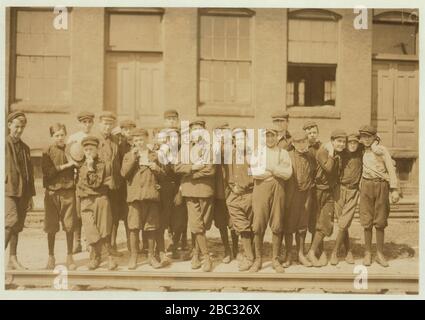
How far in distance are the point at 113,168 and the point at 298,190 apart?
2.05 meters

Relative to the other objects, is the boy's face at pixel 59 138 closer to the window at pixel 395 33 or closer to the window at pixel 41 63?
the window at pixel 41 63

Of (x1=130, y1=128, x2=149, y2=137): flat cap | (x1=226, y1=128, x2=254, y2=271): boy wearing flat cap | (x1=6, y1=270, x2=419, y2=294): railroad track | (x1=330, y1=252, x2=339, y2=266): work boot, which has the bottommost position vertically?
(x1=6, y1=270, x2=419, y2=294): railroad track

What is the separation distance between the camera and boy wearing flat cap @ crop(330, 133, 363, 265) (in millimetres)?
5426

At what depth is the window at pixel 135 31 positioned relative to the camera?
5.91 meters

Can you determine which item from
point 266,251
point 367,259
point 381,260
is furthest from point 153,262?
point 381,260

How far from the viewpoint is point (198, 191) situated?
17.1 ft

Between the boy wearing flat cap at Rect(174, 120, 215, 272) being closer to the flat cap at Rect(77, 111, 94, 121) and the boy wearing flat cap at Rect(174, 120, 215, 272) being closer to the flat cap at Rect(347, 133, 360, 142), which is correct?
the flat cap at Rect(77, 111, 94, 121)

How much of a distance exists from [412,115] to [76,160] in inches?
157

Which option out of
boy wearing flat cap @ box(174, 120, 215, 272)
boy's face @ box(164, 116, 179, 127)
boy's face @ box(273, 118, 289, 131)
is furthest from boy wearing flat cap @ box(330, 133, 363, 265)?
boy's face @ box(164, 116, 179, 127)

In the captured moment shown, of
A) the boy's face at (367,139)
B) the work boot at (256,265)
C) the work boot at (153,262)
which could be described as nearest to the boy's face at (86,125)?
the work boot at (153,262)

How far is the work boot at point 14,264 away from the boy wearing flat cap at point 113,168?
3.42 feet

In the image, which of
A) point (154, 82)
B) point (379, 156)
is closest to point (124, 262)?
point (154, 82)

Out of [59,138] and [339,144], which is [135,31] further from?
[339,144]

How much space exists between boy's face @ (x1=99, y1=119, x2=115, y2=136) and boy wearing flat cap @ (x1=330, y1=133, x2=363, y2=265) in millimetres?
2634
